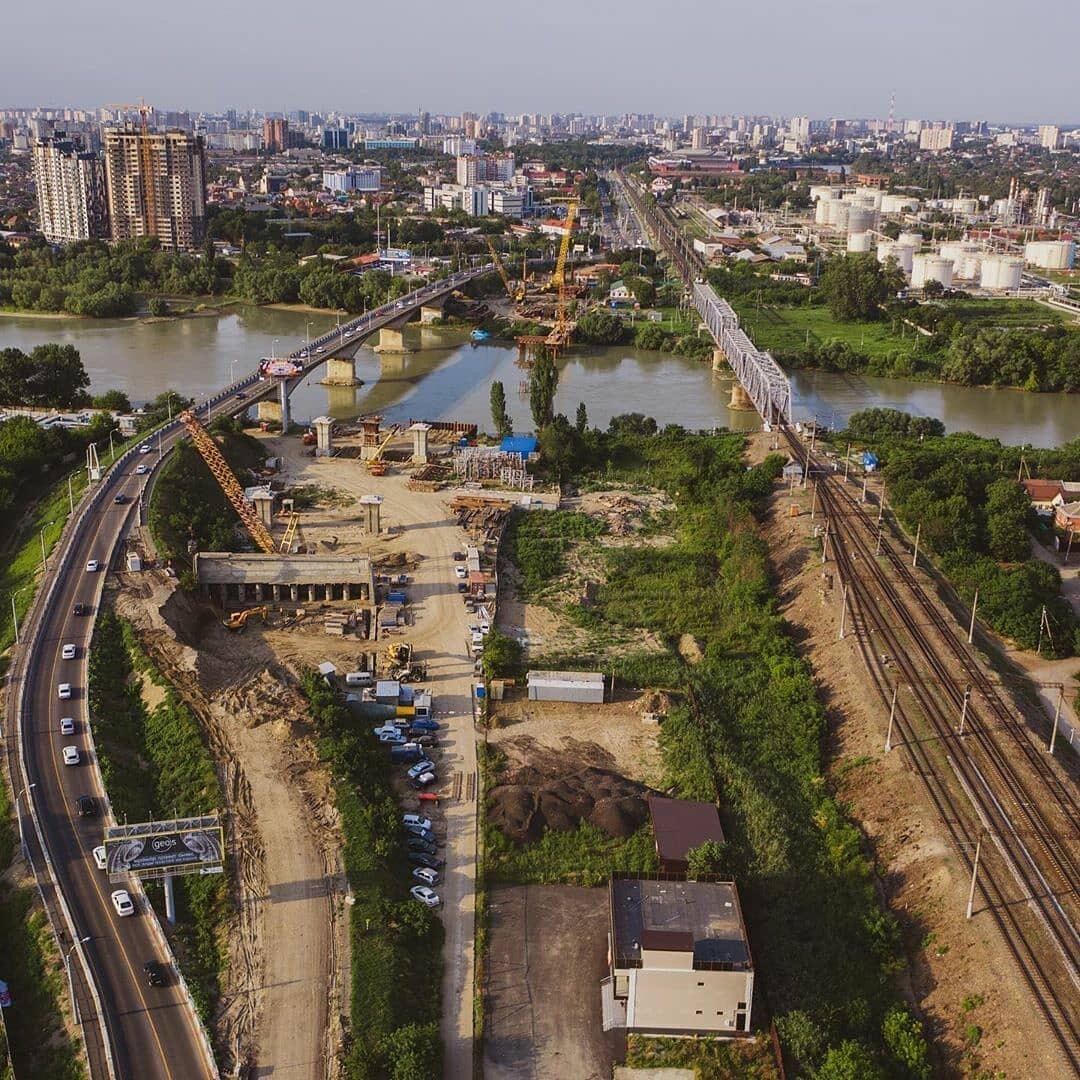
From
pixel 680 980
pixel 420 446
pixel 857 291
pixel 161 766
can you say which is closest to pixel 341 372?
pixel 420 446

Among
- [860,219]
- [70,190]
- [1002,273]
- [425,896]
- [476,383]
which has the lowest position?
→ [425,896]

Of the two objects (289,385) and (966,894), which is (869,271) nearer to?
(289,385)

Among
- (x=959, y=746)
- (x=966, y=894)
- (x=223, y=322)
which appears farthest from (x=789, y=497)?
(x=223, y=322)

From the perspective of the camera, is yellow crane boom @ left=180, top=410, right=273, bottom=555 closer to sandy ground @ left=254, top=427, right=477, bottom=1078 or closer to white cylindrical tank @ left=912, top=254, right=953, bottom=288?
sandy ground @ left=254, top=427, right=477, bottom=1078

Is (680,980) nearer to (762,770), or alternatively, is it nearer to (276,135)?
(762,770)

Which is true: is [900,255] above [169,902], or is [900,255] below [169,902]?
above

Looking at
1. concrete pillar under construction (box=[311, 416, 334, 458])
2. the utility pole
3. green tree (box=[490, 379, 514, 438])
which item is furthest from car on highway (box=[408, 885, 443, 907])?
green tree (box=[490, 379, 514, 438])
